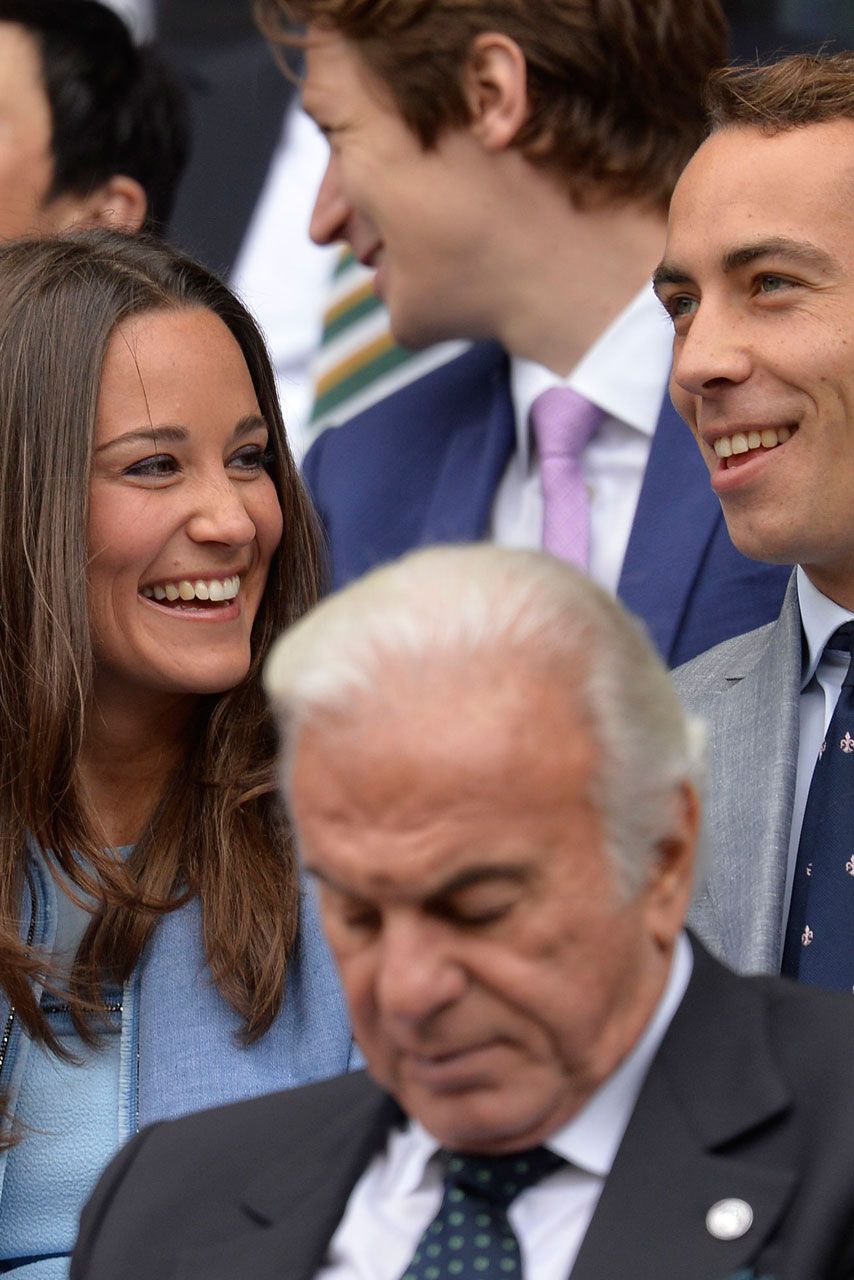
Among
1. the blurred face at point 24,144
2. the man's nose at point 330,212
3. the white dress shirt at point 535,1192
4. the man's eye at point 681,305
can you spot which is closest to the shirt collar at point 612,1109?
the white dress shirt at point 535,1192

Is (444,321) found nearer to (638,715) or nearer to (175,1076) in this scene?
(175,1076)

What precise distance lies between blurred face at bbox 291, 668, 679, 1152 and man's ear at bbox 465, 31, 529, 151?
240 cm

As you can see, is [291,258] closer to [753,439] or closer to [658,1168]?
[753,439]

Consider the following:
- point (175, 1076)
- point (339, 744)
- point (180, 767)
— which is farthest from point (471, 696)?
point (180, 767)

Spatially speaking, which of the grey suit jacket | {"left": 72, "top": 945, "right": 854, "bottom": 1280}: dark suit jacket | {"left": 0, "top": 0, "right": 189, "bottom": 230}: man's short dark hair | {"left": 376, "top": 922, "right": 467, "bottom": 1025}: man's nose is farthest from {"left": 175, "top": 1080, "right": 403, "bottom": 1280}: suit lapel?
{"left": 0, "top": 0, "right": 189, "bottom": 230}: man's short dark hair

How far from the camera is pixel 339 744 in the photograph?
5.54 feet

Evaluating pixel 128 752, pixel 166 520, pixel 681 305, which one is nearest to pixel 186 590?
pixel 166 520

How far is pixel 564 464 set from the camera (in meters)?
3.71

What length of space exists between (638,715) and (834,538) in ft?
3.40

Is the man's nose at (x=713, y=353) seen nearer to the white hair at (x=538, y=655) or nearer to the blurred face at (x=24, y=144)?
the white hair at (x=538, y=655)

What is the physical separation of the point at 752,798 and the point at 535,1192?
0.99 metres

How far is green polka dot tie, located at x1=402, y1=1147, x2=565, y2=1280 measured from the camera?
1740mm

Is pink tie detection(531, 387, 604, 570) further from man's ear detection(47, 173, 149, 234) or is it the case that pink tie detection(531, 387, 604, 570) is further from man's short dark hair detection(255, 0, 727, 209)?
man's ear detection(47, 173, 149, 234)

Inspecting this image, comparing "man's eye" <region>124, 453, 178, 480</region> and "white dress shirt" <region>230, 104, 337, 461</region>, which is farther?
"white dress shirt" <region>230, 104, 337, 461</region>
